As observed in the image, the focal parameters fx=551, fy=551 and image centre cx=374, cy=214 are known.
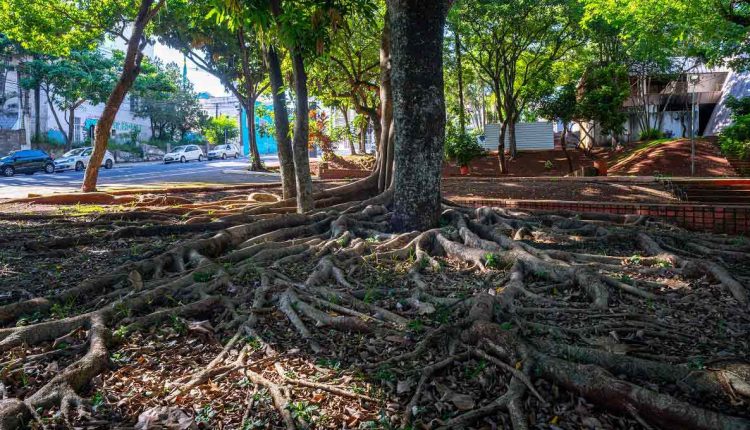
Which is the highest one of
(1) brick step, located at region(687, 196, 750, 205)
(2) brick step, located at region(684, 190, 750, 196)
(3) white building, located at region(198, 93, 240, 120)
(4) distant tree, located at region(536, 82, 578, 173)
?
(3) white building, located at region(198, 93, 240, 120)

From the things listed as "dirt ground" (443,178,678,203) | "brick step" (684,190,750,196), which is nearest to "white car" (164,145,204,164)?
"dirt ground" (443,178,678,203)

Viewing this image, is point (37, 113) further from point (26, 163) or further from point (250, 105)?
point (250, 105)

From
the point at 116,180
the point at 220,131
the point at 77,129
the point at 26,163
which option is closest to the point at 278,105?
the point at 116,180

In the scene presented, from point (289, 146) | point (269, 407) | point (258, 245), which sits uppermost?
point (289, 146)

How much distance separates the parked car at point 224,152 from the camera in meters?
45.6

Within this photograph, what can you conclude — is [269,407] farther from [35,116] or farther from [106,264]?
[35,116]

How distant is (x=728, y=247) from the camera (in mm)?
5648

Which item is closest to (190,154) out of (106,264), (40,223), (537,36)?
(537,36)

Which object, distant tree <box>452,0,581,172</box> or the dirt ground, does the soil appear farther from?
the dirt ground

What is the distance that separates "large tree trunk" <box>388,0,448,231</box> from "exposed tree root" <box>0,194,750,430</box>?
29.8 inches

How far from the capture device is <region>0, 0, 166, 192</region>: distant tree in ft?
44.3

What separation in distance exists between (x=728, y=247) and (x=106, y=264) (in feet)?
20.8

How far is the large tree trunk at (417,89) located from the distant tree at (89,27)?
949cm

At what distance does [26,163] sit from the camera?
2827cm
